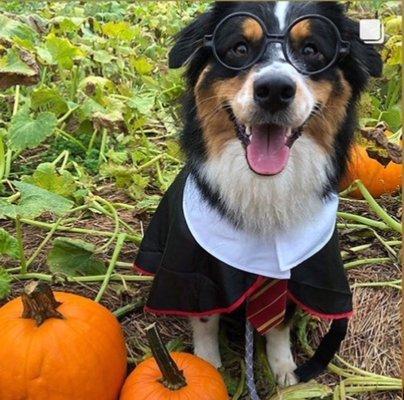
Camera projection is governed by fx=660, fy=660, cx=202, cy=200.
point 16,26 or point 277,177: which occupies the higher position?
point 16,26

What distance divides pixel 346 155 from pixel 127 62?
2.50 m

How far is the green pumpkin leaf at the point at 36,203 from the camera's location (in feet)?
6.86

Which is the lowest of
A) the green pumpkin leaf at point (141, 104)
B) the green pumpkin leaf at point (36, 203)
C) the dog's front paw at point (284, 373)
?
the dog's front paw at point (284, 373)

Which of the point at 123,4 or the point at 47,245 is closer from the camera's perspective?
the point at 47,245

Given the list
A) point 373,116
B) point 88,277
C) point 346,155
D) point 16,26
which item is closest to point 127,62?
point 16,26

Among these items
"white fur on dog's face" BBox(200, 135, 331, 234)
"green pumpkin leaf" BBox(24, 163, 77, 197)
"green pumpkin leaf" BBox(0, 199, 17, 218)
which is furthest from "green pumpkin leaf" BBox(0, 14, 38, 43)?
"white fur on dog's face" BBox(200, 135, 331, 234)

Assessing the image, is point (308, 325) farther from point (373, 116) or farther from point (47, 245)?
point (373, 116)

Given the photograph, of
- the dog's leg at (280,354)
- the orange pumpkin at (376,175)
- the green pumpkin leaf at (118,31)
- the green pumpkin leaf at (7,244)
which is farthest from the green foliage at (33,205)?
the green pumpkin leaf at (118,31)

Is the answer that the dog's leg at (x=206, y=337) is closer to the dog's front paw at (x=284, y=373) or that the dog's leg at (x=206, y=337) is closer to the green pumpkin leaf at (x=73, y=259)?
the dog's front paw at (x=284, y=373)

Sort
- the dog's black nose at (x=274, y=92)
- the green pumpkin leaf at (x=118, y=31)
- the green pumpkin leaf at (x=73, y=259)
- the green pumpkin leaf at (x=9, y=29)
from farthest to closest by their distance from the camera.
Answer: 1. the green pumpkin leaf at (x=118, y=31)
2. the green pumpkin leaf at (x=9, y=29)
3. the green pumpkin leaf at (x=73, y=259)
4. the dog's black nose at (x=274, y=92)

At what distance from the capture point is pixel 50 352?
1.95 metres

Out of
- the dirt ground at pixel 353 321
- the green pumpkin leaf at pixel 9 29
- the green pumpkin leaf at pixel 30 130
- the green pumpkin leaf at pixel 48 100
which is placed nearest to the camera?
the dirt ground at pixel 353 321

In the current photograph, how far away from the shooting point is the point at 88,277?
8.37 ft

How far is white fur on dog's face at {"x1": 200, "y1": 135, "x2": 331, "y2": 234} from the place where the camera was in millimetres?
2117
